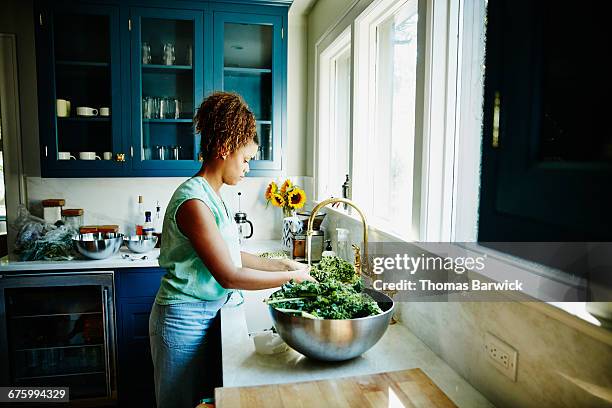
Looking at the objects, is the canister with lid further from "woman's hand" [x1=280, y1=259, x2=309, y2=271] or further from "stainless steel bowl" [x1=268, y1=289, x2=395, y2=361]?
"stainless steel bowl" [x1=268, y1=289, x2=395, y2=361]

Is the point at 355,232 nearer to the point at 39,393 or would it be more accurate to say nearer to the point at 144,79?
the point at 144,79

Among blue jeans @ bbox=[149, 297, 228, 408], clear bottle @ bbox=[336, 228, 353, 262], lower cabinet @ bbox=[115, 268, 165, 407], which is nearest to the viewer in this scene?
blue jeans @ bbox=[149, 297, 228, 408]

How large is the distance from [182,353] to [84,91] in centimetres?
208

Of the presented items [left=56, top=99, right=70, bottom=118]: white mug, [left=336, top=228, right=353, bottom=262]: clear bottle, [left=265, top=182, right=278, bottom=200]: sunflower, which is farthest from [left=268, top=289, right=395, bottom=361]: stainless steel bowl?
[left=56, top=99, right=70, bottom=118]: white mug

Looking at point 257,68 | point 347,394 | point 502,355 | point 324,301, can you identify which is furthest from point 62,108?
point 502,355

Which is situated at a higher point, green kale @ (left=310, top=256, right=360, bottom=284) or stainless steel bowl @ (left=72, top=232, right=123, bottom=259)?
green kale @ (left=310, top=256, right=360, bottom=284)

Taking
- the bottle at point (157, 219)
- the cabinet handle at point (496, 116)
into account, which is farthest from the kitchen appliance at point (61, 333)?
the cabinet handle at point (496, 116)

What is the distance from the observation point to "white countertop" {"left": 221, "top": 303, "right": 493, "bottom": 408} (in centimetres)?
118

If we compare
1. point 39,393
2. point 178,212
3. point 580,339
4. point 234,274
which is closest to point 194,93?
point 178,212

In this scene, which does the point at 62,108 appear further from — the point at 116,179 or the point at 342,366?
the point at 342,366

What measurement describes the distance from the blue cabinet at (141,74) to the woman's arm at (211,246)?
161 cm

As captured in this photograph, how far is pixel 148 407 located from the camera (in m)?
2.70

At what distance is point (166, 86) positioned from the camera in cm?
296

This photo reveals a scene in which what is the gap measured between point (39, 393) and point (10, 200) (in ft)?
4.37
